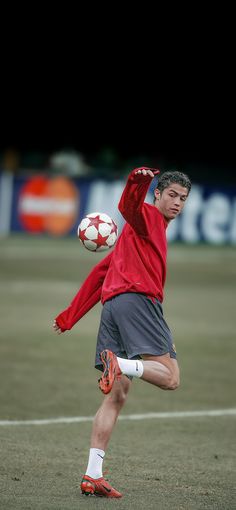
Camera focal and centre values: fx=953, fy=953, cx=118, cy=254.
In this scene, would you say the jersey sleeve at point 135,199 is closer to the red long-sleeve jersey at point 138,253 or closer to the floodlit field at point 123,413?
the red long-sleeve jersey at point 138,253

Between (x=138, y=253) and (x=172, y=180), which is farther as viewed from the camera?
(x=172, y=180)

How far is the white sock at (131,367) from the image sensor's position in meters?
5.86

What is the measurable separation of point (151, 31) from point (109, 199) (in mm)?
23083

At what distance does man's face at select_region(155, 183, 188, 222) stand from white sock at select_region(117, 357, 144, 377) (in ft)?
3.29

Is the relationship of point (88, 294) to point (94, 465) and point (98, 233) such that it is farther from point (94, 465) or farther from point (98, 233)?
point (94, 465)

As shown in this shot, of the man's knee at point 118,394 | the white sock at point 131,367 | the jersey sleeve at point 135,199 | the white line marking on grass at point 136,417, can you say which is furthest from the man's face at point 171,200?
the white line marking on grass at point 136,417

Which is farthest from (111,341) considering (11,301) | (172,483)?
(11,301)

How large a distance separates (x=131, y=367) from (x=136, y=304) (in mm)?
450

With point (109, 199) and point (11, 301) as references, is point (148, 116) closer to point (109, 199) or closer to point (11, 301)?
point (109, 199)

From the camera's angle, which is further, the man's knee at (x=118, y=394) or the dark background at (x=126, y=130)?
the dark background at (x=126, y=130)

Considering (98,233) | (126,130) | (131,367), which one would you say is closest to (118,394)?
(131,367)

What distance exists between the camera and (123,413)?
9.59 metres

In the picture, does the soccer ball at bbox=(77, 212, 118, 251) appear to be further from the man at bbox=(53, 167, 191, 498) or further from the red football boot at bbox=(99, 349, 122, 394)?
the red football boot at bbox=(99, 349, 122, 394)

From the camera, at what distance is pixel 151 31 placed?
5184cm
